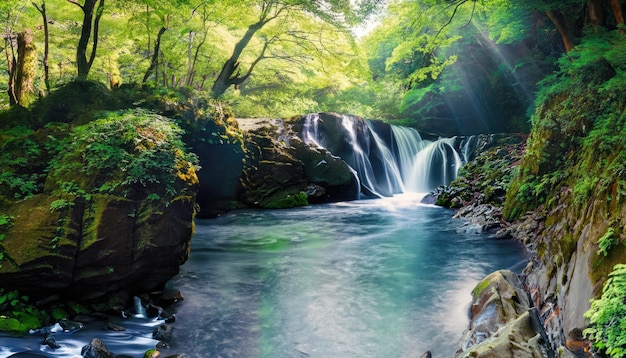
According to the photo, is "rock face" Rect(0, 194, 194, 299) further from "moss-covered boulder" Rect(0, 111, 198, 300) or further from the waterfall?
the waterfall

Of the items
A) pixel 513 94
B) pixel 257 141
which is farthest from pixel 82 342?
pixel 513 94

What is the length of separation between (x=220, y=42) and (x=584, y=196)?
1408cm

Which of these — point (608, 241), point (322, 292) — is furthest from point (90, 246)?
point (608, 241)

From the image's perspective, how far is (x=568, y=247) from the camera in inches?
187

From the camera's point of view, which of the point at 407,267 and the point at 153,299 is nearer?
the point at 153,299

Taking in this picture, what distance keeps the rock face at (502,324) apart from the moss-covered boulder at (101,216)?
435 cm

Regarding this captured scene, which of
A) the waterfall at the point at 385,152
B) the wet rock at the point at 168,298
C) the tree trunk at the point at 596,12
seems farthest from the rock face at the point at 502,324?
the waterfall at the point at 385,152

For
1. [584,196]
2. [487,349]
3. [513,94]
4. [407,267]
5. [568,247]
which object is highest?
[513,94]

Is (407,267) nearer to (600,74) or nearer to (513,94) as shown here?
(600,74)

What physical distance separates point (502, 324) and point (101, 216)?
209 inches

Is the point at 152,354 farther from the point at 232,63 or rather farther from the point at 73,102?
the point at 232,63

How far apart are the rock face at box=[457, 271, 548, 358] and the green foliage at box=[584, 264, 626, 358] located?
43 centimetres

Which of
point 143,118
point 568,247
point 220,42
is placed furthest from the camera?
point 220,42

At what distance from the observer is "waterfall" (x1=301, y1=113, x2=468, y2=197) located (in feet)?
64.3
